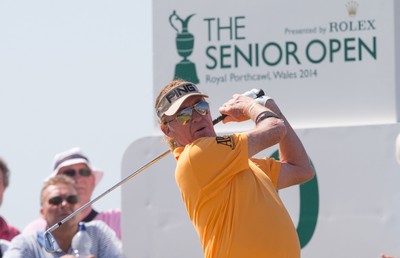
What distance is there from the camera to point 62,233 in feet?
22.1

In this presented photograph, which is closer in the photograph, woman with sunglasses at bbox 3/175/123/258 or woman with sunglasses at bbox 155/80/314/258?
woman with sunglasses at bbox 155/80/314/258

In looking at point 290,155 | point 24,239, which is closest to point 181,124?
point 290,155

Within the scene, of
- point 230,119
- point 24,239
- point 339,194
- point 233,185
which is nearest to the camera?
point 233,185

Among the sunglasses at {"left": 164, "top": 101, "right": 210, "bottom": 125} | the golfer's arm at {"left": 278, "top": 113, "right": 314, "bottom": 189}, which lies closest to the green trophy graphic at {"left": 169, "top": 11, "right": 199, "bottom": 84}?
the golfer's arm at {"left": 278, "top": 113, "right": 314, "bottom": 189}

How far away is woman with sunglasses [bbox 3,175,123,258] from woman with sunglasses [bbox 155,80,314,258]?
2.38 m

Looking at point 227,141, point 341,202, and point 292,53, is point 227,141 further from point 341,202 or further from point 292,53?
point 292,53

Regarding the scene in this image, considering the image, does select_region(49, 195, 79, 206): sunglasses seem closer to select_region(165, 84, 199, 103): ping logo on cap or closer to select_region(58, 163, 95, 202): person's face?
select_region(58, 163, 95, 202): person's face

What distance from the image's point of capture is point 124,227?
6824mm

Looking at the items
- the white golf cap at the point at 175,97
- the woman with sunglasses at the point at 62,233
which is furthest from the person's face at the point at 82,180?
the white golf cap at the point at 175,97

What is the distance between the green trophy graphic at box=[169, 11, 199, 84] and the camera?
6.75m

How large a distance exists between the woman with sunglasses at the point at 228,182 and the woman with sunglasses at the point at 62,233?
7.79 feet

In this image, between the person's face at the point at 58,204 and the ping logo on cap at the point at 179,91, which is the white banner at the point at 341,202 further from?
the ping logo on cap at the point at 179,91

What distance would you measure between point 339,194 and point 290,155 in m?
1.66

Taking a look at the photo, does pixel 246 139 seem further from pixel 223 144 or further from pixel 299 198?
pixel 299 198
